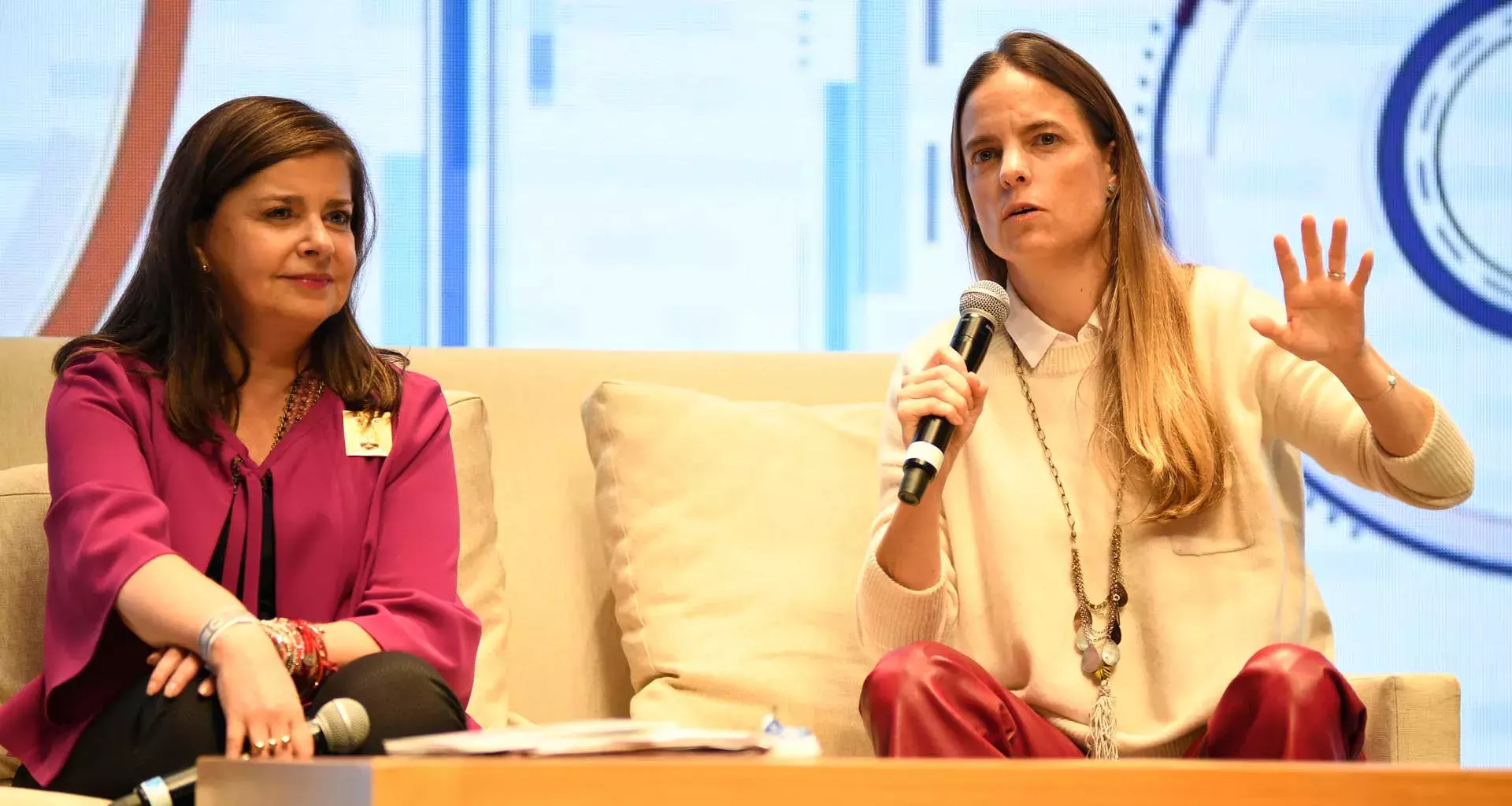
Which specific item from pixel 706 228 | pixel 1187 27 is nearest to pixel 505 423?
pixel 706 228

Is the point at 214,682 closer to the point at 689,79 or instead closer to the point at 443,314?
the point at 443,314

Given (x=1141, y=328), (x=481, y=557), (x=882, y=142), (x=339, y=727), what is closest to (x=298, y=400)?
(x=481, y=557)

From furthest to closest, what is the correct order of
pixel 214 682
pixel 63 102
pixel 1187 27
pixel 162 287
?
pixel 1187 27 < pixel 63 102 < pixel 162 287 < pixel 214 682

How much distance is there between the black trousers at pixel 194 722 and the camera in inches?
57.5

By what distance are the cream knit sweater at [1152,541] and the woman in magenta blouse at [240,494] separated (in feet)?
1.86

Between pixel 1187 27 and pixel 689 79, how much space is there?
2.80 feet

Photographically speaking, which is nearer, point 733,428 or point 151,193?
point 733,428

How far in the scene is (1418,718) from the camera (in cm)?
171

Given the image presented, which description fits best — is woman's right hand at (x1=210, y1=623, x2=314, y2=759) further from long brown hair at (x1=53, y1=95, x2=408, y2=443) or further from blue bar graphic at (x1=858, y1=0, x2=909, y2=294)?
blue bar graphic at (x1=858, y1=0, x2=909, y2=294)

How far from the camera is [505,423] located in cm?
218

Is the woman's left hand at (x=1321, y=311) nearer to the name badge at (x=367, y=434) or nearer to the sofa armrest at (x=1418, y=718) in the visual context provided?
the sofa armrest at (x=1418, y=718)

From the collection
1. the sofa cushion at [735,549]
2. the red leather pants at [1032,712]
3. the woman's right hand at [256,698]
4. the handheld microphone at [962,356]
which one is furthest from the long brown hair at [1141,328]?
the woman's right hand at [256,698]

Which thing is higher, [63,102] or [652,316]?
[63,102]

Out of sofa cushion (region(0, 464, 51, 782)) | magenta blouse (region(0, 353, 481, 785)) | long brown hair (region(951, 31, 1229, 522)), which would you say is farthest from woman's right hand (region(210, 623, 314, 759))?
long brown hair (region(951, 31, 1229, 522))
